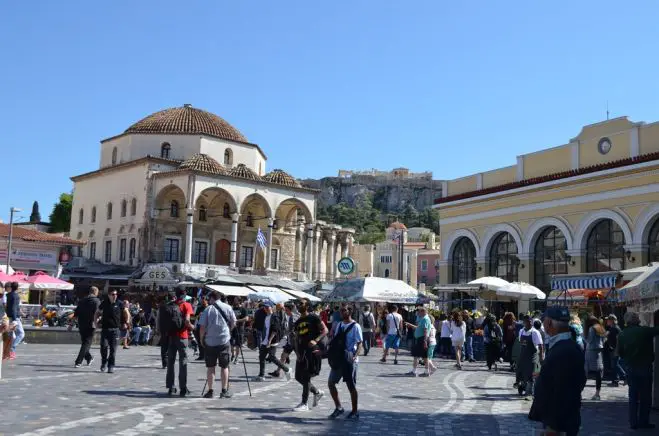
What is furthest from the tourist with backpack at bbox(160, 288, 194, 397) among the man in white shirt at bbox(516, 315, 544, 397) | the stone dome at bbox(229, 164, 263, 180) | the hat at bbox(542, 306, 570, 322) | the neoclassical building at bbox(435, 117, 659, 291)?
the stone dome at bbox(229, 164, 263, 180)

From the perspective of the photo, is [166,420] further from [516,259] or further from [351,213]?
[351,213]

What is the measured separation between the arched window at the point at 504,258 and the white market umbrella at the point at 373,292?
8656 millimetres

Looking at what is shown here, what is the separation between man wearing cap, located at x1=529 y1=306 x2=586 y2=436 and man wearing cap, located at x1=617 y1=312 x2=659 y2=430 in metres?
4.61

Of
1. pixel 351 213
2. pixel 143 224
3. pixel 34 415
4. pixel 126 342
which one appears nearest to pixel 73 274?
pixel 143 224

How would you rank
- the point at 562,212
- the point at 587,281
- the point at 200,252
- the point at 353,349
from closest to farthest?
the point at 353,349, the point at 587,281, the point at 562,212, the point at 200,252

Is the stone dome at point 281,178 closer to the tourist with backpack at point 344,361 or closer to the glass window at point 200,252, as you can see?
the glass window at point 200,252

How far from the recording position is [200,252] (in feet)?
156

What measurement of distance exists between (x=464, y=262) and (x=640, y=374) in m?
25.3

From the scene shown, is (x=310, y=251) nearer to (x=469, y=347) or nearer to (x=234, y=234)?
(x=234, y=234)

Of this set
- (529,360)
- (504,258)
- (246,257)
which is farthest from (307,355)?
(246,257)

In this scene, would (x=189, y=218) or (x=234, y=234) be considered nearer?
(x=189, y=218)

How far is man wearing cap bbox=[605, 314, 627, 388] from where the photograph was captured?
1464cm

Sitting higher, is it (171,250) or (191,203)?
(191,203)

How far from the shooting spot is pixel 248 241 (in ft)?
162
